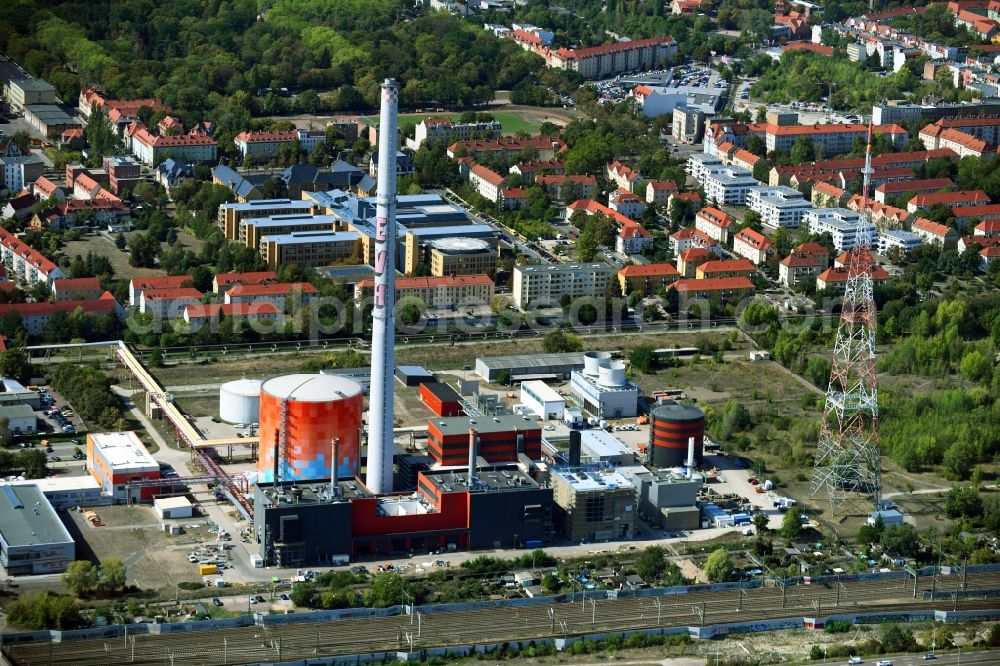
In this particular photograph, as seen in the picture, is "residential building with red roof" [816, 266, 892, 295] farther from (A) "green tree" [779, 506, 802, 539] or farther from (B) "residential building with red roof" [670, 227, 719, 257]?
(A) "green tree" [779, 506, 802, 539]

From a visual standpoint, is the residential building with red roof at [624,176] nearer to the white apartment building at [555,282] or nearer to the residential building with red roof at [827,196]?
the residential building with red roof at [827,196]

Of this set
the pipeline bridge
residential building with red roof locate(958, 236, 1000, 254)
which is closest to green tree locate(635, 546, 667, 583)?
the pipeline bridge

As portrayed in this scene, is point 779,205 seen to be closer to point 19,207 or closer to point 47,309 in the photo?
point 19,207

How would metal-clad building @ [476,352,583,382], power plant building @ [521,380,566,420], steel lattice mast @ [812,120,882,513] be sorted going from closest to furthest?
steel lattice mast @ [812,120,882,513] < power plant building @ [521,380,566,420] < metal-clad building @ [476,352,583,382]

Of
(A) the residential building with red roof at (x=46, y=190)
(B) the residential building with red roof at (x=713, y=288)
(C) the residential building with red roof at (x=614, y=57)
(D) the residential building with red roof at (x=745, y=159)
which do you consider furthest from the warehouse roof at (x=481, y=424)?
(C) the residential building with red roof at (x=614, y=57)

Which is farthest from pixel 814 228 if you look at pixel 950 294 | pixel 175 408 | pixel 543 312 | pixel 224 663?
pixel 224 663

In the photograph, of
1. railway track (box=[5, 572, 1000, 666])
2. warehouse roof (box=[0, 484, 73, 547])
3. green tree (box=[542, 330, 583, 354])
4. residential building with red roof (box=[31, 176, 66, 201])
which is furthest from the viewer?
residential building with red roof (box=[31, 176, 66, 201])
